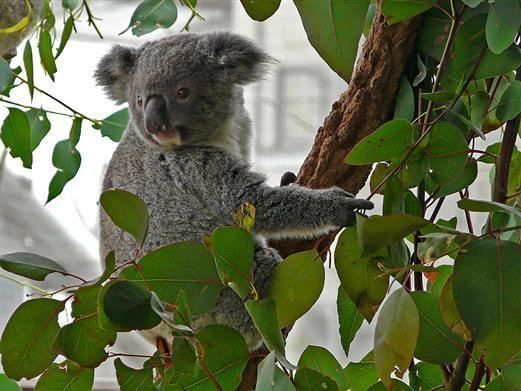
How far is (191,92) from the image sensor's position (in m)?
2.00

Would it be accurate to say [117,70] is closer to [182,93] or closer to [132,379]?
[182,93]

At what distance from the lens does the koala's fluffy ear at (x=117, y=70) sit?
210cm

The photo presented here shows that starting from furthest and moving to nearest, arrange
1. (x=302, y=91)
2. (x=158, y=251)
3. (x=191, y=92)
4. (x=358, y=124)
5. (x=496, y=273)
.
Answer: (x=302, y=91) → (x=191, y=92) → (x=358, y=124) → (x=158, y=251) → (x=496, y=273)

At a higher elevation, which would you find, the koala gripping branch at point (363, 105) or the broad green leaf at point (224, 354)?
the koala gripping branch at point (363, 105)

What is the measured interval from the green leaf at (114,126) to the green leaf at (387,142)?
40.6 inches

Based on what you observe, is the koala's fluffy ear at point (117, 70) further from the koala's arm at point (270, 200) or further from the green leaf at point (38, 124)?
the green leaf at point (38, 124)

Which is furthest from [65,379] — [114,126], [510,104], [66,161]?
[114,126]

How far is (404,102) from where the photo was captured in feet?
4.20

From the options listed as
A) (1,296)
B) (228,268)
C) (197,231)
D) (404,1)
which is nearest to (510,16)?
(404,1)

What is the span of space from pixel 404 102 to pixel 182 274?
22.6 inches

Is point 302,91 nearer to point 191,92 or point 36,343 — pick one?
point 191,92

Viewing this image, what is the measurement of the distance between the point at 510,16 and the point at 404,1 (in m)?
0.14

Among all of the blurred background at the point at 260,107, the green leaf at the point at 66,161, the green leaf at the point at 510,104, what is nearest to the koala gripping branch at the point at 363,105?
the green leaf at the point at 510,104

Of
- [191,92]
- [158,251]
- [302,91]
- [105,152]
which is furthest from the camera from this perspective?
[302,91]
